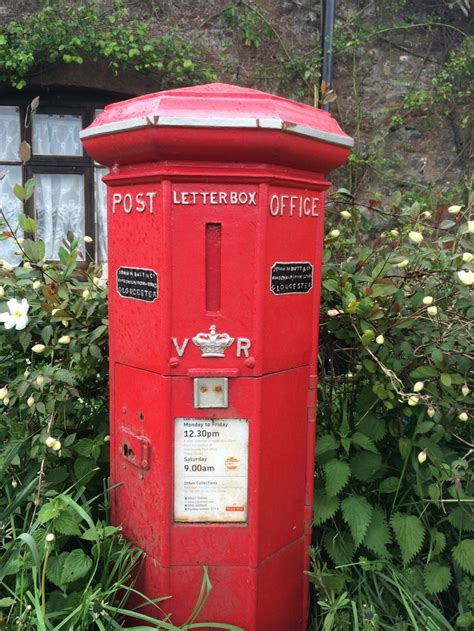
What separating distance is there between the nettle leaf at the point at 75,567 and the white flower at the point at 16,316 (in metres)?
0.78

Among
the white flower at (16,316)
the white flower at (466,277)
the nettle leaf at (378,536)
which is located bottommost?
the nettle leaf at (378,536)

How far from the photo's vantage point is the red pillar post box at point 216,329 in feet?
5.17

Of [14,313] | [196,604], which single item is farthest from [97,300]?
[196,604]

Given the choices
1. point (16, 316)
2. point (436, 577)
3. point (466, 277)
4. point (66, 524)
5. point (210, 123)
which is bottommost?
point (436, 577)

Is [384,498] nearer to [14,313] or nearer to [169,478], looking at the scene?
[169,478]

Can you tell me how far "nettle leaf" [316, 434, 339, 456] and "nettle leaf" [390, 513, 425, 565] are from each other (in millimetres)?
325

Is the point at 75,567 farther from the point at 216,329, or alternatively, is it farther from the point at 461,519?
the point at 461,519

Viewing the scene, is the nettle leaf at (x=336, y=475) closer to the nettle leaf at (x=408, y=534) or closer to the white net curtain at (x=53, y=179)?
the nettle leaf at (x=408, y=534)

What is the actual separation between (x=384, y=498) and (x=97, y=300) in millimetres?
1345

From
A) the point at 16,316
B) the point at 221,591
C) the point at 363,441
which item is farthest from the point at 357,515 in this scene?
the point at 16,316

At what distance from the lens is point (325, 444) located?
2.08 m

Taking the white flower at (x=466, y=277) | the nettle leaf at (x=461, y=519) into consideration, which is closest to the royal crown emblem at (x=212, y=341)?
the white flower at (x=466, y=277)

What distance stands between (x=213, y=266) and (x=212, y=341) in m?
0.21

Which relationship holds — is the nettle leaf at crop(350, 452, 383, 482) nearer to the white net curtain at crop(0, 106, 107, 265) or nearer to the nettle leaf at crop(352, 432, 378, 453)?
the nettle leaf at crop(352, 432, 378, 453)
